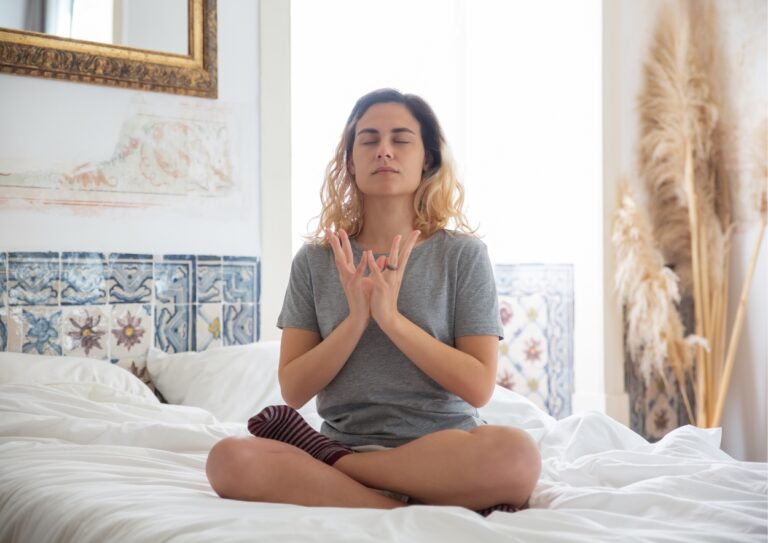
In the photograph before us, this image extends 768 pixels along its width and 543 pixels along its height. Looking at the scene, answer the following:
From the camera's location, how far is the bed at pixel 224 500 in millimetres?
1127

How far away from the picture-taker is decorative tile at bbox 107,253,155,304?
9.02 ft

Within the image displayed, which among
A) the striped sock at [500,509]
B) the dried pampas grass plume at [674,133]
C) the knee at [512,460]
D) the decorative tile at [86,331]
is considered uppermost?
the dried pampas grass plume at [674,133]

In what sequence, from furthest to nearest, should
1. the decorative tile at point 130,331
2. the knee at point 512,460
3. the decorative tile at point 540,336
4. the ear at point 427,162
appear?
the decorative tile at point 540,336
the decorative tile at point 130,331
the ear at point 427,162
the knee at point 512,460

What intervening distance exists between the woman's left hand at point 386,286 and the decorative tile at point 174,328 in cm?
142

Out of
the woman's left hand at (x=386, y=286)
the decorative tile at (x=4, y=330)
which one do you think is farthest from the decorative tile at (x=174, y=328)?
the woman's left hand at (x=386, y=286)

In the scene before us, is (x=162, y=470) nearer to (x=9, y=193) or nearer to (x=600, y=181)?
(x=9, y=193)

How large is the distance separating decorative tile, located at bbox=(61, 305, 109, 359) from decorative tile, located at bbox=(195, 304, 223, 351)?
295 mm

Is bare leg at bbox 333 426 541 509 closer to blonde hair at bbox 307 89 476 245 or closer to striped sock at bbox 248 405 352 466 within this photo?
striped sock at bbox 248 405 352 466

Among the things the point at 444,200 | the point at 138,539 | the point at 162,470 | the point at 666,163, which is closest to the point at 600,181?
the point at 666,163

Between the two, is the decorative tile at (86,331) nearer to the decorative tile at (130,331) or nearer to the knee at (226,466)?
the decorative tile at (130,331)

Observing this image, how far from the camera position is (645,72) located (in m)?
3.63

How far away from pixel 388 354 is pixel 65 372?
3.82ft

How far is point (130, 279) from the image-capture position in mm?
2775

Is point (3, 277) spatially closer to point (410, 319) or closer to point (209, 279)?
point (209, 279)
